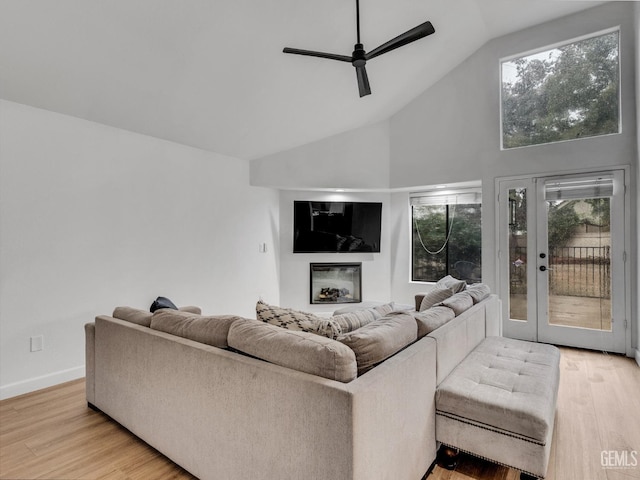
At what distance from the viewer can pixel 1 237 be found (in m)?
2.76

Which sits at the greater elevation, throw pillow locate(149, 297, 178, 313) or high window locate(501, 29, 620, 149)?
high window locate(501, 29, 620, 149)

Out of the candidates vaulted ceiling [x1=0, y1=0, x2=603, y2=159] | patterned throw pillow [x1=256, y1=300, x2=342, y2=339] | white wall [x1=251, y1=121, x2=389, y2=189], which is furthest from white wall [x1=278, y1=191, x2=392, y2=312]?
patterned throw pillow [x1=256, y1=300, x2=342, y2=339]

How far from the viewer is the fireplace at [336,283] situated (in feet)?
18.3

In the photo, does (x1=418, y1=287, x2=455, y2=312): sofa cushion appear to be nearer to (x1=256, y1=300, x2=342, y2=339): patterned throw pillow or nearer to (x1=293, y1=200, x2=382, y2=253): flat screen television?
(x1=256, y1=300, x2=342, y2=339): patterned throw pillow

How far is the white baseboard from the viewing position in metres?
2.78

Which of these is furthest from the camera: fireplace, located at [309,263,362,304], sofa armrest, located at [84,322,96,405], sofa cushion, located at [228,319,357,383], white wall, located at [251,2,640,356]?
fireplace, located at [309,263,362,304]

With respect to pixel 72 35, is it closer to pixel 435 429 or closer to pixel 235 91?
pixel 235 91

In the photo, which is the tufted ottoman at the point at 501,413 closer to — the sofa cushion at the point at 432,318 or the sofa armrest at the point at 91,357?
the sofa cushion at the point at 432,318

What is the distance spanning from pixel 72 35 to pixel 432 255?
5.07 metres

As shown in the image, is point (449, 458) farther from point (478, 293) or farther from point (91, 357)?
point (91, 357)

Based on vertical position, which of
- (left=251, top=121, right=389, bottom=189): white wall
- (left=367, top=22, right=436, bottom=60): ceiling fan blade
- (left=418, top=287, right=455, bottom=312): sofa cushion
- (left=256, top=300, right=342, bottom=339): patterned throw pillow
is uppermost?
(left=367, top=22, right=436, bottom=60): ceiling fan blade

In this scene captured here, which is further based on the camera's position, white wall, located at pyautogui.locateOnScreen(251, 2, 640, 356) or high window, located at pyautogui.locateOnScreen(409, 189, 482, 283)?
high window, located at pyautogui.locateOnScreen(409, 189, 482, 283)

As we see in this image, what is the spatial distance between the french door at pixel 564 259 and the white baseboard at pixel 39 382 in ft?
15.9

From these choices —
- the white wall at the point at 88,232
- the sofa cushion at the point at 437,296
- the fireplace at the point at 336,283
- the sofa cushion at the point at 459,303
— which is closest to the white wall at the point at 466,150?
the fireplace at the point at 336,283
